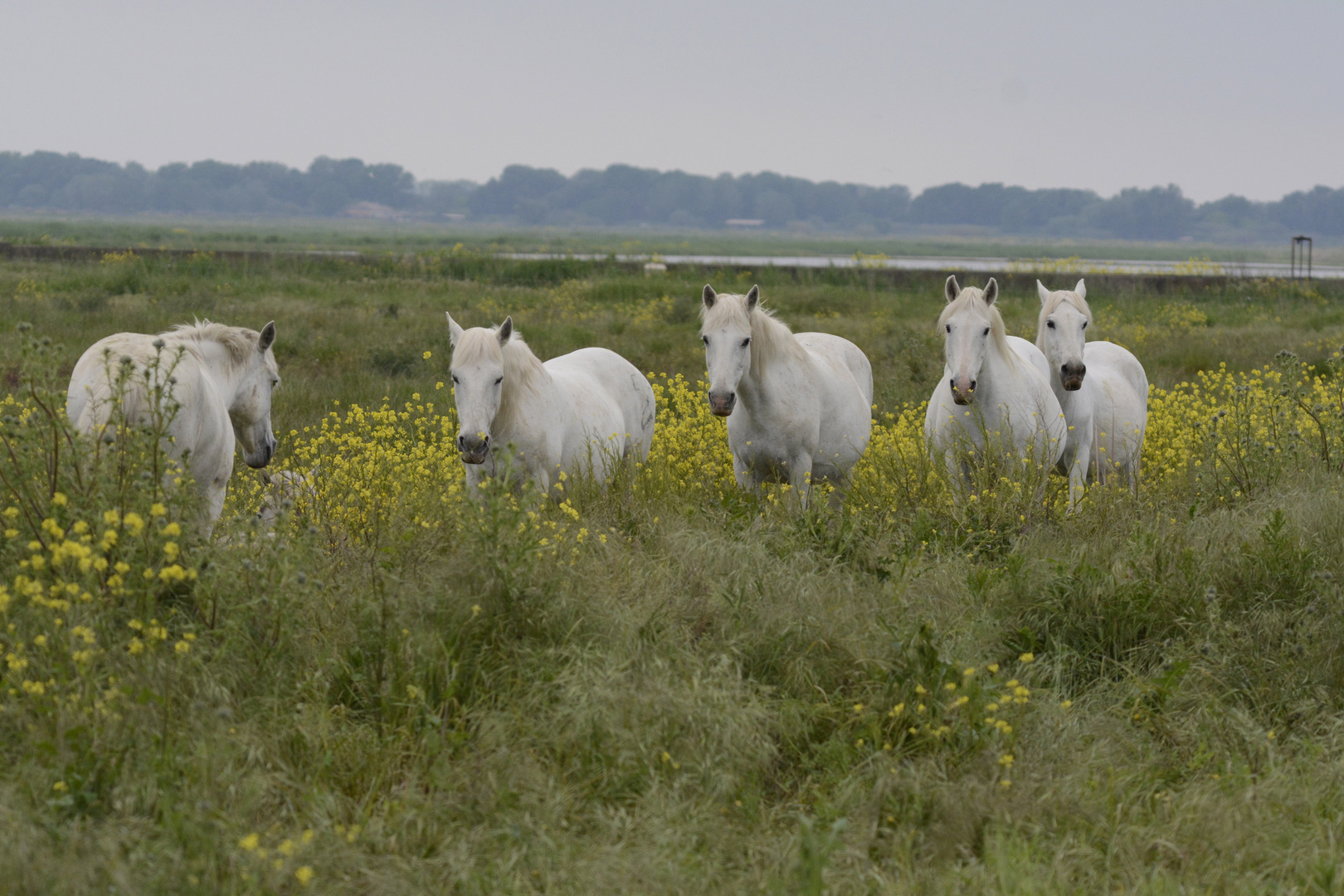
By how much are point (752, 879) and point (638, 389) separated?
5087 mm

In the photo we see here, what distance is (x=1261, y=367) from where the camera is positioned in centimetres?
1295

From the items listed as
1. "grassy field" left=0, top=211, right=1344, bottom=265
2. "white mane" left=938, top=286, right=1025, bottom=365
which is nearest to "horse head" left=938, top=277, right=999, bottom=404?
"white mane" left=938, top=286, right=1025, bottom=365

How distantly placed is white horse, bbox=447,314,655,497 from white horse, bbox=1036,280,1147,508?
9.92 ft

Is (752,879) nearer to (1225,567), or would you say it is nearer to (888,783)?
(888,783)

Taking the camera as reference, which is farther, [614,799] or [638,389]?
[638,389]

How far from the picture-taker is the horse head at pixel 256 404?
20.1ft

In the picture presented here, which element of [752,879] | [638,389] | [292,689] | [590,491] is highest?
[638,389]

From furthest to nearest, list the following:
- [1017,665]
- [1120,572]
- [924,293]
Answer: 1. [924,293]
2. [1120,572]
3. [1017,665]

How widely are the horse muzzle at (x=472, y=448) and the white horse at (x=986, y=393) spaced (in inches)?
111

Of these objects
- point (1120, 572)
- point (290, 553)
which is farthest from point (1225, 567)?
point (290, 553)

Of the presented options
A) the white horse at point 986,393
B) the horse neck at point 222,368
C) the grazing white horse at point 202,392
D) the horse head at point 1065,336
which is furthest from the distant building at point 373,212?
the white horse at point 986,393

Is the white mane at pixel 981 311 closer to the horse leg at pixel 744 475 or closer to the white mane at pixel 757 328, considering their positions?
the white mane at pixel 757 328

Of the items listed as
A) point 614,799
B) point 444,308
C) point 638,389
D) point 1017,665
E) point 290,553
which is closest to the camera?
point 614,799

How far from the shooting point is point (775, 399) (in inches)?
253
